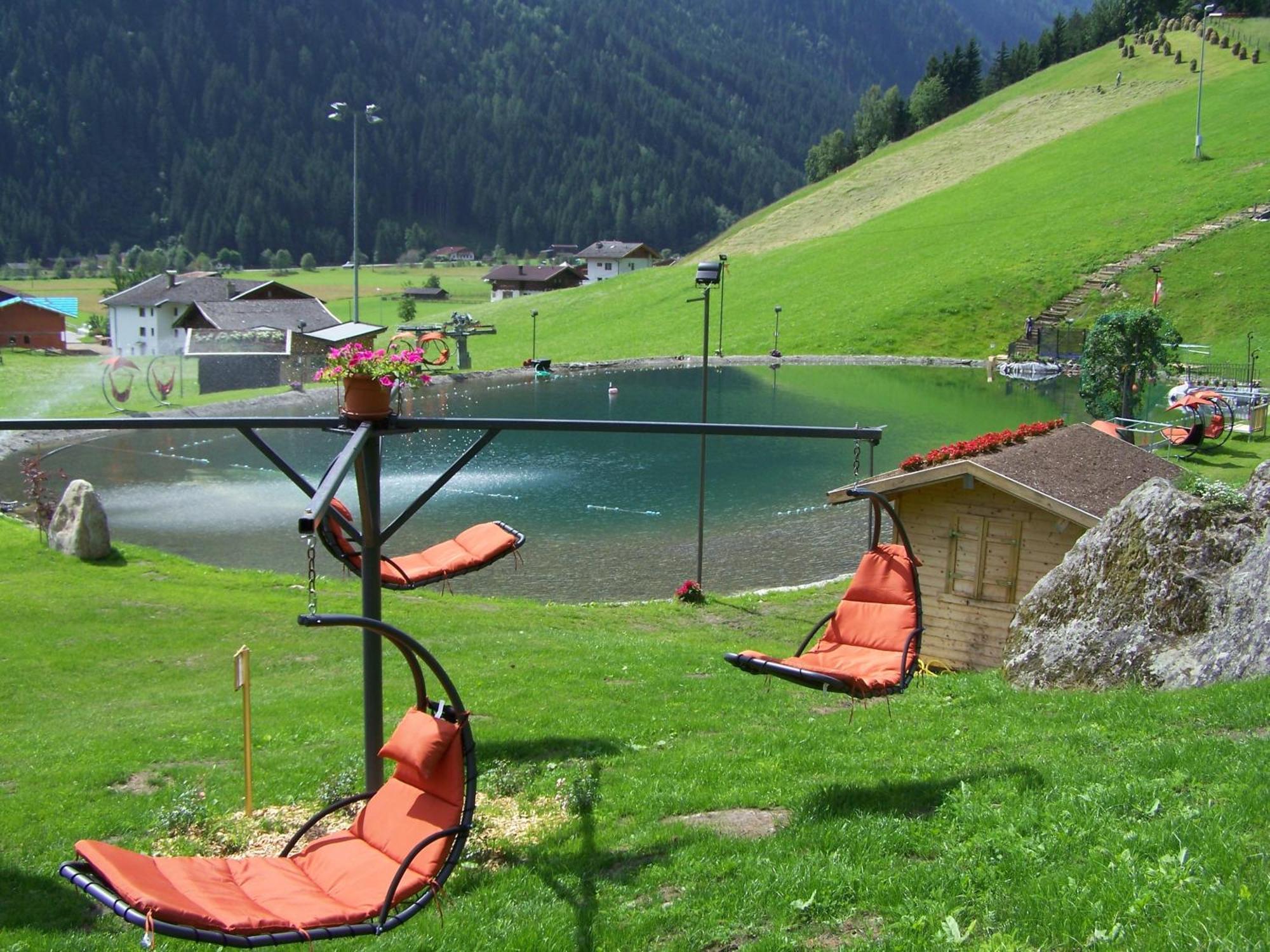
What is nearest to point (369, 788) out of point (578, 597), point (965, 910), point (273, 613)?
point (965, 910)

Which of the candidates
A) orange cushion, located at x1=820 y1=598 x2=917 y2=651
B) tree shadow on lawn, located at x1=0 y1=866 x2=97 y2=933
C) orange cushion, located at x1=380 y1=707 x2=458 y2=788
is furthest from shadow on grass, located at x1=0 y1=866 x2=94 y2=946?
orange cushion, located at x1=820 y1=598 x2=917 y2=651

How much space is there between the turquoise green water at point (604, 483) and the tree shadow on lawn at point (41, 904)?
1797 centimetres

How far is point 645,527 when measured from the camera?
3234 centimetres

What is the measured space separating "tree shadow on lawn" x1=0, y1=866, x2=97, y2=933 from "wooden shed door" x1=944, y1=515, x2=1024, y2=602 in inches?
565

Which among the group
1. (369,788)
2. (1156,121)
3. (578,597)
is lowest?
(578,597)

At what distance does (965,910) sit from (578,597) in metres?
19.8

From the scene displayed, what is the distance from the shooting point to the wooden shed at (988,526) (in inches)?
682

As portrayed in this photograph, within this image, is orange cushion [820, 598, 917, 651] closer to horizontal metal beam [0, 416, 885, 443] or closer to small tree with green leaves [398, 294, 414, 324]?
horizontal metal beam [0, 416, 885, 443]

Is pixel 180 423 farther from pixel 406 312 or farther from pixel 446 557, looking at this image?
pixel 406 312

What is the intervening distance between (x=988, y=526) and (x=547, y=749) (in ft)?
35.2

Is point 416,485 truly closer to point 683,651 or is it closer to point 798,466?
point 798,466

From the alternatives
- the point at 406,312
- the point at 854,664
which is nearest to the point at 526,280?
the point at 406,312

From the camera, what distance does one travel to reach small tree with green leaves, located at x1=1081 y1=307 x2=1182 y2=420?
38.6 m

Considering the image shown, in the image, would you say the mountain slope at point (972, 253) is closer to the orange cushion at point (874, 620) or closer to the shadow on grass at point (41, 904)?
the orange cushion at point (874, 620)
